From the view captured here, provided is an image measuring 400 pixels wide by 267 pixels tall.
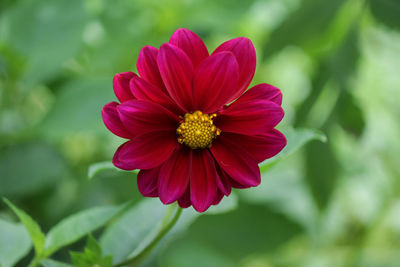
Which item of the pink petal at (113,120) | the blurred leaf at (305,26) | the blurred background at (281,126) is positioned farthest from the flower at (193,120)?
the blurred leaf at (305,26)

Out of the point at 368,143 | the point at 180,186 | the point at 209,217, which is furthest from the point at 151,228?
the point at 368,143

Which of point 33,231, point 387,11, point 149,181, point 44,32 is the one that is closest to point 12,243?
point 33,231

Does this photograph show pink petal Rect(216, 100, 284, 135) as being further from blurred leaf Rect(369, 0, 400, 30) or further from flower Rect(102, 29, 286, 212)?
blurred leaf Rect(369, 0, 400, 30)

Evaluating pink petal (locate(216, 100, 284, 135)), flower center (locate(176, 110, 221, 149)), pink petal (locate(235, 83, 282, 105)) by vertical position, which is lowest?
flower center (locate(176, 110, 221, 149))

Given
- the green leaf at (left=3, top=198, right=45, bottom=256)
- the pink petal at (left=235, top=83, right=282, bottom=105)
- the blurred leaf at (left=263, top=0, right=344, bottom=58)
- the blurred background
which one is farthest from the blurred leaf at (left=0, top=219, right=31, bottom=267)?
the blurred leaf at (left=263, top=0, right=344, bottom=58)

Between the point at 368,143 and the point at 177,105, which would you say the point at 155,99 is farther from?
the point at 368,143

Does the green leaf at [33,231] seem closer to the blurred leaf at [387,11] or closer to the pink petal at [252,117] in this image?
the pink petal at [252,117]

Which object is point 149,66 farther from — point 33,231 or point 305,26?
point 305,26
